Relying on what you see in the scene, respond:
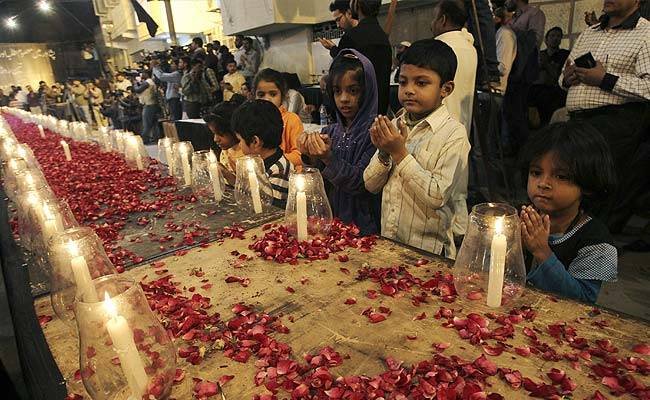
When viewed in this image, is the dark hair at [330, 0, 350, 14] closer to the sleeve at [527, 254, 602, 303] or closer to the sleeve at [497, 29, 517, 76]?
the sleeve at [497, 29, 517, 76]

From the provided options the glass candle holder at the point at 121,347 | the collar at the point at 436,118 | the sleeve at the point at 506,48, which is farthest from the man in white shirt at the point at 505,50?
the glass candle holder at the point at 121,347

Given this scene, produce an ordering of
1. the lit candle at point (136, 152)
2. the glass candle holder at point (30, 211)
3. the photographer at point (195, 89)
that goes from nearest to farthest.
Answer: the glass candle holder at point (30, 211)
the lit candle at point (136, 152)
the photographer at point (195, 89)

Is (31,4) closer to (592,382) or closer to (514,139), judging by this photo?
(514,139)

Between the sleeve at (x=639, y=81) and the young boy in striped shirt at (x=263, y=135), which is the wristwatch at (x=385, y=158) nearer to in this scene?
the young boy in striped shirt at (x=263, y=135)

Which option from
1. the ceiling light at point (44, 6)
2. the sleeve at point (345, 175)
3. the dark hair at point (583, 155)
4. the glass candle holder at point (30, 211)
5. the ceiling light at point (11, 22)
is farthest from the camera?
the ceiling light at point (44, 6)

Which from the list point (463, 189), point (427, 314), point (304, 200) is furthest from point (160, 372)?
point (463, 189)

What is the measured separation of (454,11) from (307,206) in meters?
2.41

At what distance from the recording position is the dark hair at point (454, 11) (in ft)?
10.2

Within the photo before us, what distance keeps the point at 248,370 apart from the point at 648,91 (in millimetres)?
3004

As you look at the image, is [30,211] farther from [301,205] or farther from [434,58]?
[434,58]

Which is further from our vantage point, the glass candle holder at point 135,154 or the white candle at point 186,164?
the glass candle holder at point 135,154

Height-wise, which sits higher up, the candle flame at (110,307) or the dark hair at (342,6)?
the dark hair at (342,6)

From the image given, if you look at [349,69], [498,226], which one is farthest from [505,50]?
[498,226]

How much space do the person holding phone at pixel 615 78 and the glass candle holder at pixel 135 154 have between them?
298 centimetres
